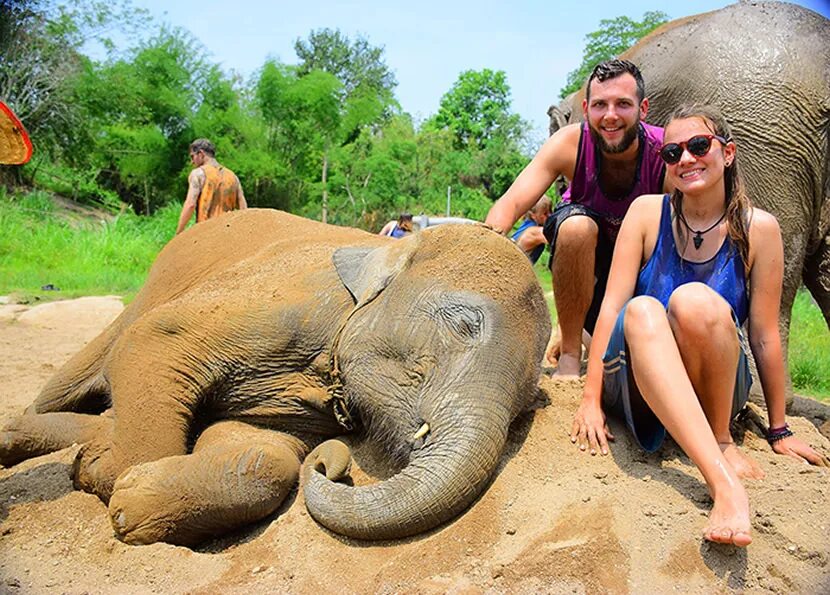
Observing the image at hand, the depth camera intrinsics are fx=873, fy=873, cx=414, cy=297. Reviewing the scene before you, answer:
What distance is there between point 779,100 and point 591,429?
3221 millimetres

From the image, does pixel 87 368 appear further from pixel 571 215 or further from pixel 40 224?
pixel 40 224

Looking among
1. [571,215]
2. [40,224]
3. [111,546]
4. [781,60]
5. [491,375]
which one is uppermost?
[781,60]

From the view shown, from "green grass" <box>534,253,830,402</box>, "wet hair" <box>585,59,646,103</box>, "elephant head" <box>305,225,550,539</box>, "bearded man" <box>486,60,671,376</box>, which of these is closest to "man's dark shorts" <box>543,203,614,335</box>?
"bearded man" <box>486,60,671,376</box>

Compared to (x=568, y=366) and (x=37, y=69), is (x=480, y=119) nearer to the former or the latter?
(x=37, y=69)

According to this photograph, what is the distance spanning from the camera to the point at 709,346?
345 cm

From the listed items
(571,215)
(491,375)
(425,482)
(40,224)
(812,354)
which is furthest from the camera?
(40,224)

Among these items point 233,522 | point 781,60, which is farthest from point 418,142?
point 233,522

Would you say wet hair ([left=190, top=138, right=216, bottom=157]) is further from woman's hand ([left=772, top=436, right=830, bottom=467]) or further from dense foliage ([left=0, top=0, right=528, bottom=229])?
dense foliage ([left=0, top=0, right=528, bottom=229])

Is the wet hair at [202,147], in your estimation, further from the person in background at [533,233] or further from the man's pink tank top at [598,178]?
the man's pink tank top at [598,178]

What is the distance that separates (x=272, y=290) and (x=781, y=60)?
3844 mm

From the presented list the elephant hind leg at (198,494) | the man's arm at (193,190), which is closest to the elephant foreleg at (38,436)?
the elephant hind leg at (198,494)

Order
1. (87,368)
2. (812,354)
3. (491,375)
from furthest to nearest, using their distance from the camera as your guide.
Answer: (812,354) → (87,368) → (491,375)

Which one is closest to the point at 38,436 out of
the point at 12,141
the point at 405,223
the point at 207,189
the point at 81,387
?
the point at 81,387

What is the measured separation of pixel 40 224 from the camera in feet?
71.5
